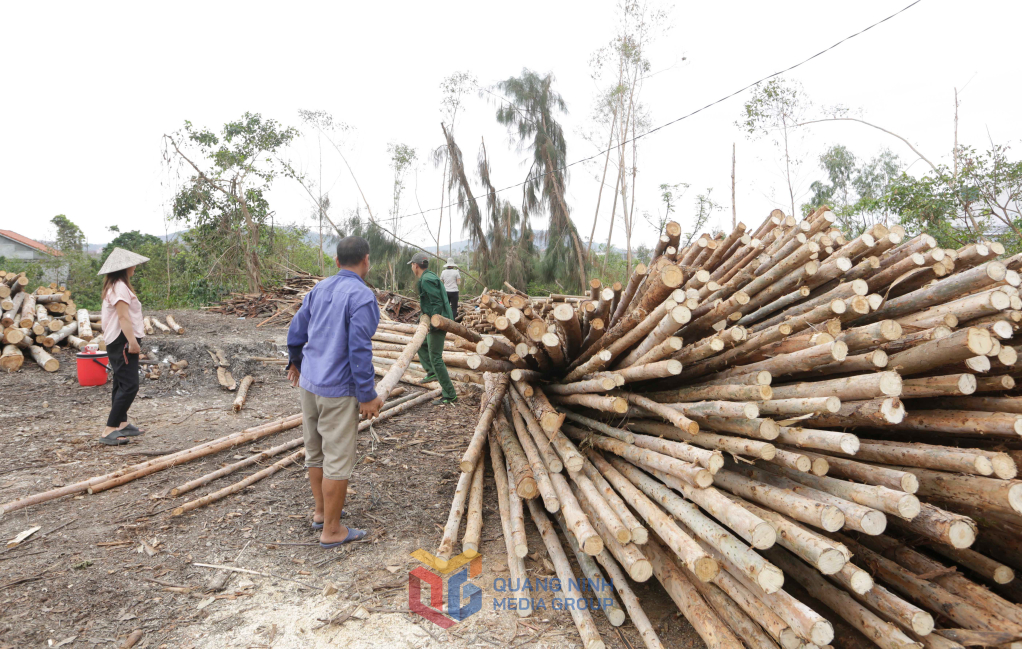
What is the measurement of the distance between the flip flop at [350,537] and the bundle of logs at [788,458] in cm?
60

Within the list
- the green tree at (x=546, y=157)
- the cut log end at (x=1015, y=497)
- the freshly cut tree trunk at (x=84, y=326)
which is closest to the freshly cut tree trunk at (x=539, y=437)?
the cut log end at (x=1015, y=497)

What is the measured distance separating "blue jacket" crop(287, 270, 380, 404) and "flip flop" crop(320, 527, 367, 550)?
3.05 feet

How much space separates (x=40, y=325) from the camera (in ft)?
25.2

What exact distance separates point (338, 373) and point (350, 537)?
109 centimetres

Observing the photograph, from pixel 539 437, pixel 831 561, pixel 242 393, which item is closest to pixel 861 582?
pixel 831 561

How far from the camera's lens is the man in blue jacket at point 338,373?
302 centimetres

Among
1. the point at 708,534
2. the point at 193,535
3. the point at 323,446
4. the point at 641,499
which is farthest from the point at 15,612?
the point at 708,534

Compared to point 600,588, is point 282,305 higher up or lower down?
higher up

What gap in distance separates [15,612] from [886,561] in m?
4.15

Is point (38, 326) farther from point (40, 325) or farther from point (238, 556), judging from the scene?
point (238, 556)

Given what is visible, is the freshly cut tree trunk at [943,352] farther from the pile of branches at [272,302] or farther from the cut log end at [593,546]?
the pile of branches at [272,302]

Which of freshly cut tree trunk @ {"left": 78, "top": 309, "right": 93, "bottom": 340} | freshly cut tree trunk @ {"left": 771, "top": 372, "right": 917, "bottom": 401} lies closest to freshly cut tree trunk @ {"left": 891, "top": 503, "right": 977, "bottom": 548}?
freshly cut tree trunk @ {"left": 771, "top": 372, "right": 917, "bottom": 401}

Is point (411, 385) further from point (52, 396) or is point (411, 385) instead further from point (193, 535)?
point (52, 396)

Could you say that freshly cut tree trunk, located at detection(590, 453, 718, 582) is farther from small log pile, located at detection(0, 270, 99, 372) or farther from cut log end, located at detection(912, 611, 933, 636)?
small log pile, located at detection(0, 270, 99, 372)
